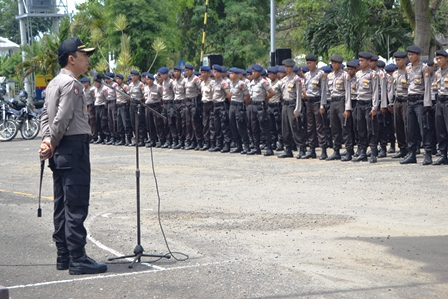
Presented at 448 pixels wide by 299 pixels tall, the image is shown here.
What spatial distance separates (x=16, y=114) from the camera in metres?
25.7

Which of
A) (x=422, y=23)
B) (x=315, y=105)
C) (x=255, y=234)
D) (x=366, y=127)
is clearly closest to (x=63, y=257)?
(x=255, y=234)

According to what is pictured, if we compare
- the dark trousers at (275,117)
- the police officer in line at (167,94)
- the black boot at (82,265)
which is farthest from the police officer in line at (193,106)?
the black boot at (82,265)

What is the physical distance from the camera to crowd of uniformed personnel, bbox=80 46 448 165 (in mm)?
14328

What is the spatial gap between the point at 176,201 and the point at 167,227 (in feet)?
6.51

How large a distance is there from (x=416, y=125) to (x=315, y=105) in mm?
2664

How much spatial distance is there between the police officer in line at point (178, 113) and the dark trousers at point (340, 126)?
5457 millimetres

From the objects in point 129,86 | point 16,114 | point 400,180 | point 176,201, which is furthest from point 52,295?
point 16,114

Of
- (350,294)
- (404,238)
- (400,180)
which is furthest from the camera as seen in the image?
(400,180)

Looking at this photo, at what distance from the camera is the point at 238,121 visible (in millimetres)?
18250

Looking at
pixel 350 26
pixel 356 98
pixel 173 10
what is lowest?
pixel 356 98

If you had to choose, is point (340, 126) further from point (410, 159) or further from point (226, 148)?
point (226, 148)

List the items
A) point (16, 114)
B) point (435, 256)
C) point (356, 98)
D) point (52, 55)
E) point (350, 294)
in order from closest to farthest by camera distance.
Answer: point (350, 294) < point (435, 256) < point (356, 98) < point (16, 114) < point (52, 55)

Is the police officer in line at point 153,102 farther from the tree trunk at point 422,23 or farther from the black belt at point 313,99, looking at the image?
the tree trunk at point 422,23

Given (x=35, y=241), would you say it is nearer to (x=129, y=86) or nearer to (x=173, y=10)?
(x=129, y=86)
